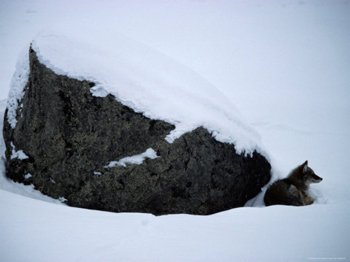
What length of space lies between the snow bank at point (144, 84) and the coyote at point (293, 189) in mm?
478

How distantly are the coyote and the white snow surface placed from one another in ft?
4.55

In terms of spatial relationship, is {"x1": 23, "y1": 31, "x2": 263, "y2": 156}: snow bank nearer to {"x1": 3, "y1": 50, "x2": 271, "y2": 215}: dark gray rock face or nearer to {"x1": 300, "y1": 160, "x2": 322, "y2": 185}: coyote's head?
{"x1": 3, "y1": 50, "x2": 271, "y2": 215}: dark gray rock face

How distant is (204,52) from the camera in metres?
9.20

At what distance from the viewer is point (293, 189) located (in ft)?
11.8

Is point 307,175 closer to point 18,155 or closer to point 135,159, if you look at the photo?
point 135,159

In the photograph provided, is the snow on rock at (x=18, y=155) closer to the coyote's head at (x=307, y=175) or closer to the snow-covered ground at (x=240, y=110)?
the snow-covered ground at (x=240, y=110)

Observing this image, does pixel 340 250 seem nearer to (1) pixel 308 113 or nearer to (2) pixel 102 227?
(2) pixel 102 227

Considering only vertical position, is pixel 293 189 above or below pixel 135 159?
below

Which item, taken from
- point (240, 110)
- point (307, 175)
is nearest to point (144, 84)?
point (307, 175)

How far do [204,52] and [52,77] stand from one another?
6431 millimetres

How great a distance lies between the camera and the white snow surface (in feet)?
10.4

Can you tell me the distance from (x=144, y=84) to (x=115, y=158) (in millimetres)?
797

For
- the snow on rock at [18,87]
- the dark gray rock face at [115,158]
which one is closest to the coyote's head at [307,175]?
the dark gray rock face at [115,158]

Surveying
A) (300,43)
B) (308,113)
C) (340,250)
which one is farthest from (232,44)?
(340,250)
